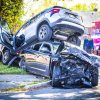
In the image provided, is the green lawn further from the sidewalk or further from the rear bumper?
the rear bumper

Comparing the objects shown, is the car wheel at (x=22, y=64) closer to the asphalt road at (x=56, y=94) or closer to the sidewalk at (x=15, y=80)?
the sidewalk at (x=15, y=80)

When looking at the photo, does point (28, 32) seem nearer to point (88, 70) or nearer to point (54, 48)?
point (54, 48)

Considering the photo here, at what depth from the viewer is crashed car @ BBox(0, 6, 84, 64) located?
1823 centimetres

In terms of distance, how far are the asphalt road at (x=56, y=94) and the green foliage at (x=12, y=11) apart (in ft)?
37.4

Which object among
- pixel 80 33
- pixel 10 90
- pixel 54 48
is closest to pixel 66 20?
pixel 80 33

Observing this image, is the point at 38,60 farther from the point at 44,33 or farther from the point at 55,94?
the point at 55,94

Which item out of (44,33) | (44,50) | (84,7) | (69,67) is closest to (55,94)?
(69,67)

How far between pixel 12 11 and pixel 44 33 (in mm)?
6153

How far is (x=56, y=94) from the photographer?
1202 cm

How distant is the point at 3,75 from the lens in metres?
16.2

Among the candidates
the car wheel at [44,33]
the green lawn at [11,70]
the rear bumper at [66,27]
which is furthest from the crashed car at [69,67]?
the rear bumper at [66,27]

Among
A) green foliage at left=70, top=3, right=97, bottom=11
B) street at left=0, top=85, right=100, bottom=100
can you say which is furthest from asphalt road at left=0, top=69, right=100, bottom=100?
green foliage at left=70, top=3, right=97, bottom=11

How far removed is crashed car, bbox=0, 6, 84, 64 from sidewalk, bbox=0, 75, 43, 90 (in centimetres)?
302

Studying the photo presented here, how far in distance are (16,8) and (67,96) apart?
1346 cm
